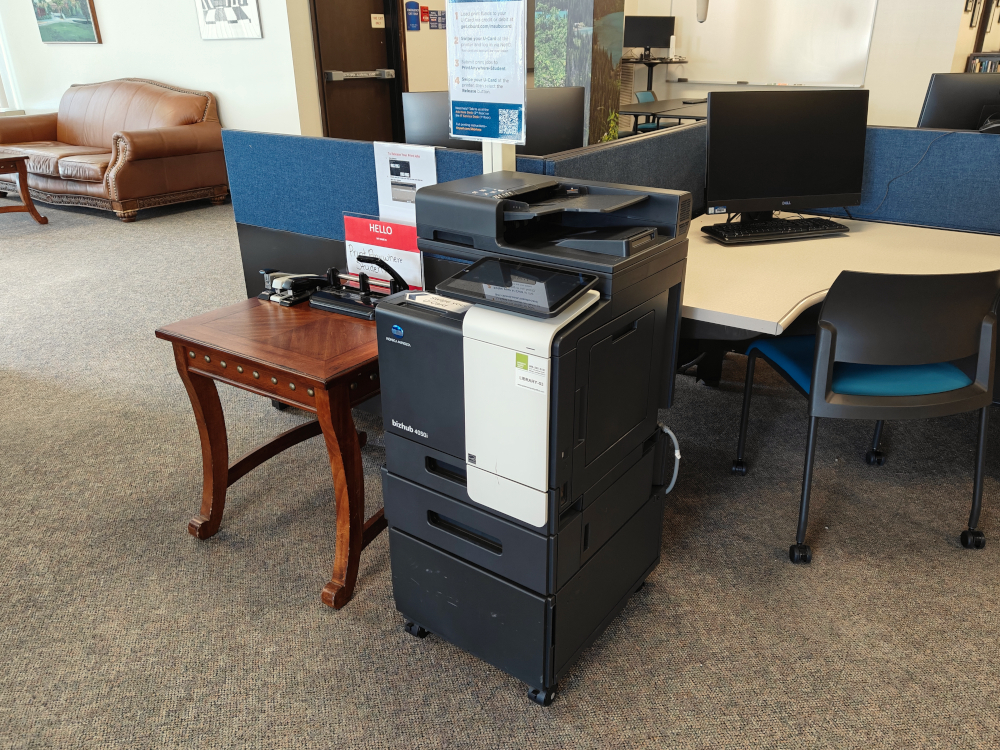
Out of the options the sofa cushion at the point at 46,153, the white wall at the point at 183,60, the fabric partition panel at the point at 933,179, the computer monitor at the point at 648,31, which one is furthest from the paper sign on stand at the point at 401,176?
the computer monitor at the point at 648,31

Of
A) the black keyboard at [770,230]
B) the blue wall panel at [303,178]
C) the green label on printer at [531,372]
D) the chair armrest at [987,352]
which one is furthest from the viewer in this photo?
the black keyboard at [770,230]

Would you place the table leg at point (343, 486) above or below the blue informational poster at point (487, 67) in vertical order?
below

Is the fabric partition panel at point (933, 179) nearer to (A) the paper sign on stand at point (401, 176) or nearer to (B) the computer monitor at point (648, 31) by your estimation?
(A) the paper sign on stand at point (401, 176)

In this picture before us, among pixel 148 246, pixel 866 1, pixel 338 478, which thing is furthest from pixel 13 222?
pixel 866 1

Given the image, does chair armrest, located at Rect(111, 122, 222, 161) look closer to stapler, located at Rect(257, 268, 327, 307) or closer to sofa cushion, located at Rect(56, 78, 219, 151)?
sofa cushion, located at Rect(56, 78, 219, 151)

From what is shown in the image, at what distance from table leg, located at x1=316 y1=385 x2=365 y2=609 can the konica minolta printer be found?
158mm

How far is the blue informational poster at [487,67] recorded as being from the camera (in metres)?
1.43

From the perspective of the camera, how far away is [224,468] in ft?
6.16

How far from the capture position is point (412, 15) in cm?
551

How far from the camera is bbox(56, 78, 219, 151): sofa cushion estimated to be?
17.8ft

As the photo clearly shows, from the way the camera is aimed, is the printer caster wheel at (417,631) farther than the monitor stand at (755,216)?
No

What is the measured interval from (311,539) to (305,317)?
586mm

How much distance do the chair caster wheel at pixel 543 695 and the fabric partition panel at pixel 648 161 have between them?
1092 mm

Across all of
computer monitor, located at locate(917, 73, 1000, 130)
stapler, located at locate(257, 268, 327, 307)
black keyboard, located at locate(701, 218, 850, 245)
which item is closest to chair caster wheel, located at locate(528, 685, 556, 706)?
stapler, located at locate(257, 268, 327, 307)
